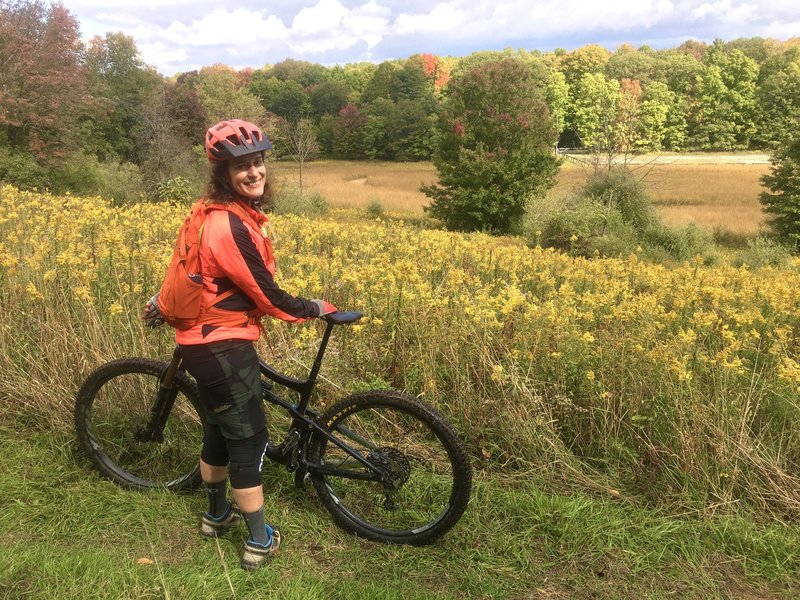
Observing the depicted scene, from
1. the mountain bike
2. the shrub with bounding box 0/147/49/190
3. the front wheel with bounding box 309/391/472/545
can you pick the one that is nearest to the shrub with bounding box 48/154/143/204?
the shrub with bounding box 0/147/49/190

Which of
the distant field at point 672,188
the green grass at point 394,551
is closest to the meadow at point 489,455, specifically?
the green grass at point 394,551

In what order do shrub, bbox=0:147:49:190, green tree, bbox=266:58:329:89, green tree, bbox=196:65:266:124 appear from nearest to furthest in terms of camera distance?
shrub, bbox=0:147:49:190 → green tree, bbox=196:65:266:124 → green tree, bbox=266:58:329:89

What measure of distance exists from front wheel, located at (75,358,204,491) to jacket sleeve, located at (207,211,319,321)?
3.59 feet

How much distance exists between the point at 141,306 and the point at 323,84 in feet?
321

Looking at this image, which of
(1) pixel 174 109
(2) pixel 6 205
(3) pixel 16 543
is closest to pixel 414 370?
(3) pixel 16 543

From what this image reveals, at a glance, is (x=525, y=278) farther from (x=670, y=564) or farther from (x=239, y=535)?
(x=239, y=535)

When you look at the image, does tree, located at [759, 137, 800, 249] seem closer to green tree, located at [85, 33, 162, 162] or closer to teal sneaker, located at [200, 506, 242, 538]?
teal sneaker, located at [200, 506, 242, 538]

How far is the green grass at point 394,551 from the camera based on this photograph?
2406mm

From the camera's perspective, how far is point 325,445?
116 inches

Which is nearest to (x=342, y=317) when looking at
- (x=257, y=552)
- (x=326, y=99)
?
(x=257, y=552)

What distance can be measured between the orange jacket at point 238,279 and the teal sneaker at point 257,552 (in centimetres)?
100

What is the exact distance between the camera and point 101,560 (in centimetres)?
247

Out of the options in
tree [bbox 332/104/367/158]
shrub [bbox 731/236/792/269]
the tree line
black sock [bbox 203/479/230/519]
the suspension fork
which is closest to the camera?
black sock [bbox 203/479/230/519]

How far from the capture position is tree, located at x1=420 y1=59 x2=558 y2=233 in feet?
87.8
